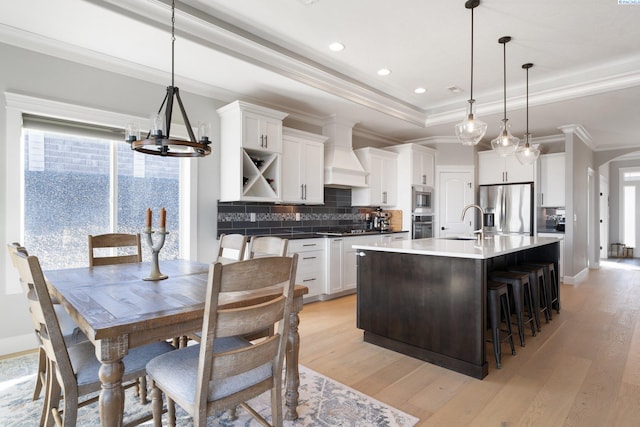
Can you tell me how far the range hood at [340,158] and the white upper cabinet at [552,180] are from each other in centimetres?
333

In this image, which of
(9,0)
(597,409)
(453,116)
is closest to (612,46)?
(453,116)

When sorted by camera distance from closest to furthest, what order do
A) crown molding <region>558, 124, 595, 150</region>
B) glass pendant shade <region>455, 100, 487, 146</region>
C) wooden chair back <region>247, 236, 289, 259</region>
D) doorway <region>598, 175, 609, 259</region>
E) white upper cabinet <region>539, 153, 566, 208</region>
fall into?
wooden chair back <region>247, 236, 289, 259</region>
glass pendant shade <region>455, 100, 487, 146</region>
crown molding <region>558, 124, 595, 150</region>
white upper cabinet <region>539, 153, 566, 208</region>
doorway <region>598, 175, 609, 259</region>

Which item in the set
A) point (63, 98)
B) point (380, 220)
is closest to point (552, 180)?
point (380, 220)

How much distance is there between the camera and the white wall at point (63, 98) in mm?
2896

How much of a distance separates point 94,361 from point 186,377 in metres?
0.51

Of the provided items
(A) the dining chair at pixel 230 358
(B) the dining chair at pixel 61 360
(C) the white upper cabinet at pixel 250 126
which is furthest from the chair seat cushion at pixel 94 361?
(C) the white upper cabinet at pixel 250 126

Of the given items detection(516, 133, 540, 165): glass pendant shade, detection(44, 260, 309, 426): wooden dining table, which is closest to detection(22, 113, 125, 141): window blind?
detection(44, 260, 309, 426): wooden dining table

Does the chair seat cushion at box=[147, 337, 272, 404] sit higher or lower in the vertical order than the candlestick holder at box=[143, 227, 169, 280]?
lower

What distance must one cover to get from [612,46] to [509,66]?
0.91 metres

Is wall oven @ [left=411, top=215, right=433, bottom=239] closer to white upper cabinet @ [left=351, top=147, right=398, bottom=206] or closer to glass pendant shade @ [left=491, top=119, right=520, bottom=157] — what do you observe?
white upper cabinet @ [left=351, top=147, right=398, bottom=206]

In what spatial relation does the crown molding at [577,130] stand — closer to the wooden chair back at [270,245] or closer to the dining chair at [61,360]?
the wooden chair back at [270,245]

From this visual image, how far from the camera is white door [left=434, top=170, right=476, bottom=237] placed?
656cm

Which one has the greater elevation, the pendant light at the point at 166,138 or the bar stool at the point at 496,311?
the pendant light at the point at 166,138

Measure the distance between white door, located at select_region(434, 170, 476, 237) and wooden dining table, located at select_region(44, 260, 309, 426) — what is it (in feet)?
17.1
